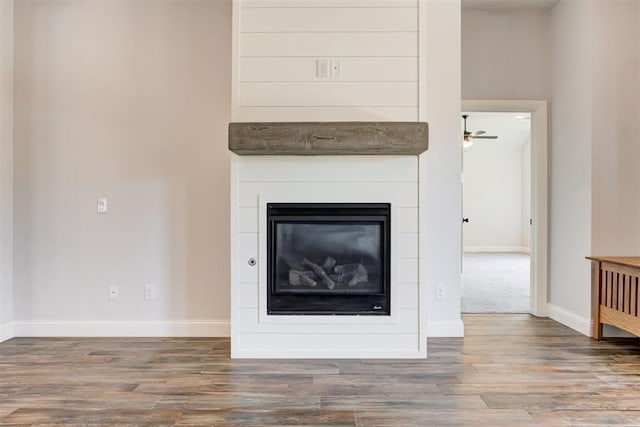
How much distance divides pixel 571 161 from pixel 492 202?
22.6 feet

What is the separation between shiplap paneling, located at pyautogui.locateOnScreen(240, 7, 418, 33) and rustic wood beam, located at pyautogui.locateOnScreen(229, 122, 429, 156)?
723 mm

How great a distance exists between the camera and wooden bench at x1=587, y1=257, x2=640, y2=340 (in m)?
2.84

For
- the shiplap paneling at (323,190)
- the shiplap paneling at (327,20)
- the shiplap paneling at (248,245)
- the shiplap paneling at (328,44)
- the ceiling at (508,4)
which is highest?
the ceiling at (508,4)

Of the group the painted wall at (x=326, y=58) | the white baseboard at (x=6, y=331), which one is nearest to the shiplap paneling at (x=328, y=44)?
the painted wall at (x=326, y=58)

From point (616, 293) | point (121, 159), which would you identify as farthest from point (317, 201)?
point (616, 293)

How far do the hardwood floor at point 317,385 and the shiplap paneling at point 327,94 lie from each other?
1.73 meters

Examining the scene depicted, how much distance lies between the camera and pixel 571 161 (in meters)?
3.61

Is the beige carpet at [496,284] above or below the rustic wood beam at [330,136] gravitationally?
below

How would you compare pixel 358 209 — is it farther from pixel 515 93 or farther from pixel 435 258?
pixel 515 93

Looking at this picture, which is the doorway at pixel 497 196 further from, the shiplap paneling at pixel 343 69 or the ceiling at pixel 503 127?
the shiplap paneling at pixel 343 69

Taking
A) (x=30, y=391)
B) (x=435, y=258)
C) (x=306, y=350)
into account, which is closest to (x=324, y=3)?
(x=435, y=258)

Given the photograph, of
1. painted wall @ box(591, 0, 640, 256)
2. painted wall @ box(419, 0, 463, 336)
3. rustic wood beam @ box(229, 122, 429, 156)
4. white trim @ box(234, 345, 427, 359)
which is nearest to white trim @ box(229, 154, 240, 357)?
white trim @ box(234, 345, 427, 359)

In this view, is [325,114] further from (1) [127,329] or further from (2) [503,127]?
(2) [503,127]

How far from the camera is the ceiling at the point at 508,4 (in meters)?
3.82
